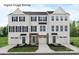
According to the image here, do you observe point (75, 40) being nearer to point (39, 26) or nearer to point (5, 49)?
point (39, 26)

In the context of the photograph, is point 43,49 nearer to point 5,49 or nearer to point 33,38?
point 33,38

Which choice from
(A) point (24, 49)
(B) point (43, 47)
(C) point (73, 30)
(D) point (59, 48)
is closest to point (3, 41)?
(A) point (24, 49)

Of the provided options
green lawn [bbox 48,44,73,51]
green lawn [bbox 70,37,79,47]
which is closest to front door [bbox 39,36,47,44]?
green lawn [bbox 48,44,73,51]

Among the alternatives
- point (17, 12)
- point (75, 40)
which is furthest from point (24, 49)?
point (75, 40)

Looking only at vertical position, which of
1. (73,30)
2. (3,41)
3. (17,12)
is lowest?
(3,41)

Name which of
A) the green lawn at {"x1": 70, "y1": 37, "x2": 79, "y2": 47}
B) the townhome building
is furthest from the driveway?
the green lawn at {"x1": 70, "y1": 37, "x2": 79, "y2": 47}

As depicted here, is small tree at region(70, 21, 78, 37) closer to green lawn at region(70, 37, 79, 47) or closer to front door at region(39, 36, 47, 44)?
green lawn at region(70, 37, 79, 47)

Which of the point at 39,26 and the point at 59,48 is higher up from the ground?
the point at 39,26

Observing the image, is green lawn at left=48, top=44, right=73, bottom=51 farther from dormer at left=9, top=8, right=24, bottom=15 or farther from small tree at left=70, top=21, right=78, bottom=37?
dormer at left=9, top=8, right=24, bottom=15

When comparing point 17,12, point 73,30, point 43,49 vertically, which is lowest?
point 43,49

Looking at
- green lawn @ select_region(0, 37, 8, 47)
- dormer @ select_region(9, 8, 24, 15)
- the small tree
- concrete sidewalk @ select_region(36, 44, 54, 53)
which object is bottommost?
concrete sidewalk @ select_region(36, 44, 54, 53)

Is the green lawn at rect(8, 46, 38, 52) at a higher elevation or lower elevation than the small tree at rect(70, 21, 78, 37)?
lower

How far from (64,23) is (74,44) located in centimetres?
30

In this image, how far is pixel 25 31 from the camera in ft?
21.3
